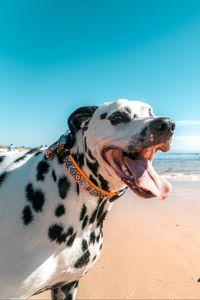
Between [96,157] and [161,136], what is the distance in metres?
0.48

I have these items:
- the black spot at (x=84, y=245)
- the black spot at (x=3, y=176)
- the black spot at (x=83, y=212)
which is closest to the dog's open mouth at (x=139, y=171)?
the black spot at (x=83, y=212)

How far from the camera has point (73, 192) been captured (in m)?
2.49

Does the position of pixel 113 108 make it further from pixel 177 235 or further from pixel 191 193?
pixel 191 193

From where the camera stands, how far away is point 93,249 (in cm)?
265

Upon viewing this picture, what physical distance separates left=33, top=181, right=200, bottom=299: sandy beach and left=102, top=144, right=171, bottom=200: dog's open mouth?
1703 mm

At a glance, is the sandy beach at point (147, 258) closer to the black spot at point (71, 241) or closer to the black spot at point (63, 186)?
the black spot at point (71, 241)

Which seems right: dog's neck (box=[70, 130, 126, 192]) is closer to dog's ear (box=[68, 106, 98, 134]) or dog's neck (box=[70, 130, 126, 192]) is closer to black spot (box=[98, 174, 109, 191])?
black spot (box=[98, 174, 109, 191])

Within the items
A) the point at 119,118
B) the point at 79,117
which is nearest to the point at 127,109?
the point at 119,118

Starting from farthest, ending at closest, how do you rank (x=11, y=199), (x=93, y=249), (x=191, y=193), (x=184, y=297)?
(x=191, y=193)
(x=184, y=297)
(x=93, y=249)
(x=11, y=199)

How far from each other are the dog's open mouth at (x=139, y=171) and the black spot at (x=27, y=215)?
656 mm

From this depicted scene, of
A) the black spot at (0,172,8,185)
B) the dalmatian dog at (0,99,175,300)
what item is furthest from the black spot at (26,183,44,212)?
the black spot at (0,172,8,185)

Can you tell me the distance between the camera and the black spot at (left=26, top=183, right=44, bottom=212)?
8.03 feet

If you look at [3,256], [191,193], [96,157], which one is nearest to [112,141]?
[96,157]

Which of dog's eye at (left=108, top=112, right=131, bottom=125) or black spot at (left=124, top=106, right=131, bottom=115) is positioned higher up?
black spot at (left=124, top=106, right=131, bottom=115)
